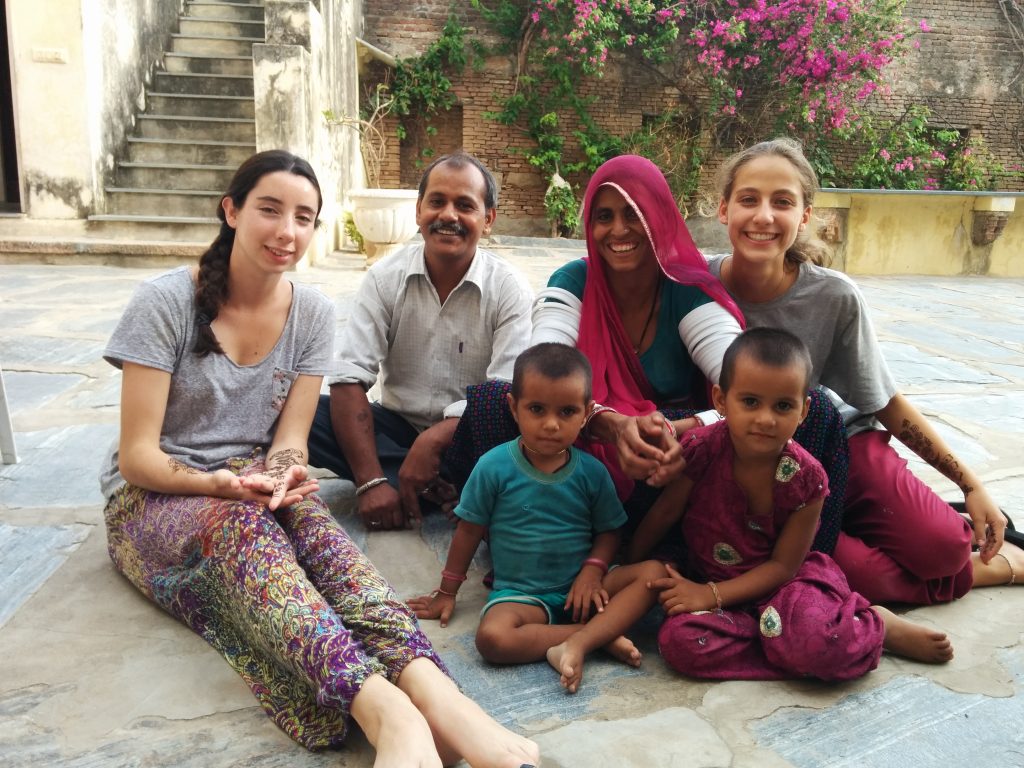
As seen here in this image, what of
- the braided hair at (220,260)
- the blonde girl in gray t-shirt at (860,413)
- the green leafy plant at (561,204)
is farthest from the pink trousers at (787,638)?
the green leafy plant at (561,204)

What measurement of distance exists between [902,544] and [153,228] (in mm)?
7463

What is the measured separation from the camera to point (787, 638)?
1743 millimetres

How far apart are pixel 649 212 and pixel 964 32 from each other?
46.0 feet

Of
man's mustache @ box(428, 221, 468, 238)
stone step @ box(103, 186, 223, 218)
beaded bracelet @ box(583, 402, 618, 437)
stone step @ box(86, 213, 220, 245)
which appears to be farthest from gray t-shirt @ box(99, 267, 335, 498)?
stone step @ box(103, 186, 223, 218)

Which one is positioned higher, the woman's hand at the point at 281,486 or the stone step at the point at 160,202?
the stone step at the point at 160,202

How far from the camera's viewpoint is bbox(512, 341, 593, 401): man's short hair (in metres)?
1.90

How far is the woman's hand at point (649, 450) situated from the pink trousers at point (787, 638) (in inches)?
12.2

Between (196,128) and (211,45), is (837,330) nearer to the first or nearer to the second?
(196,128)

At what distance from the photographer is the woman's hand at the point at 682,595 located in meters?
1.82

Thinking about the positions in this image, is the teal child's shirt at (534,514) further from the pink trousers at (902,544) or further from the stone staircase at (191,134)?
the stone staircase at (191,134)

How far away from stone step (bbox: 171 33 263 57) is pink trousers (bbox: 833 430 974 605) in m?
9.11

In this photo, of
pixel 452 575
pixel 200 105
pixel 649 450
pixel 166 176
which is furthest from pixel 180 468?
pixel 200 105

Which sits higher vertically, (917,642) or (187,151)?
(187,151)

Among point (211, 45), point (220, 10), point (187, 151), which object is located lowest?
point (187, 151)
